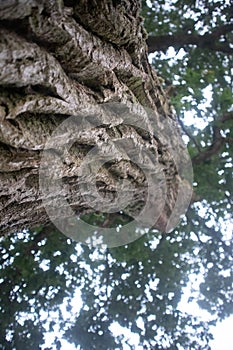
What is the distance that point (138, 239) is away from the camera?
8.28 m

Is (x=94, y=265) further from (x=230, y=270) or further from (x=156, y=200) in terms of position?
(x=156, y=200)

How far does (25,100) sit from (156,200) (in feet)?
12.0

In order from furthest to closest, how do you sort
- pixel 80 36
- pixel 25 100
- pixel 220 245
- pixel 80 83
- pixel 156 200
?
pixel 220 245
pixel 156 200
pixel 80 83
pixel 80 36
pixel 25 100

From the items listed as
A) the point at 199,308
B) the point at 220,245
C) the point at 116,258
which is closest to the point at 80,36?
the point at 116,258

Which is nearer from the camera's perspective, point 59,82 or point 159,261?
point 59,82

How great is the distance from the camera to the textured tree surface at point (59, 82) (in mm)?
1834

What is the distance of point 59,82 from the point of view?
2104mm

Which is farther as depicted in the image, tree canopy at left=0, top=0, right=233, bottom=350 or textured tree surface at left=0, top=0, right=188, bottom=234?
tree canopy at left=0, top=0, right=233, bottom=350

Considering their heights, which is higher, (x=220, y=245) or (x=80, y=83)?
(x=80, y=83)

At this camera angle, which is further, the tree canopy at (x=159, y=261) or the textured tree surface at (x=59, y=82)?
the tree canopy at (x=159, y=261)

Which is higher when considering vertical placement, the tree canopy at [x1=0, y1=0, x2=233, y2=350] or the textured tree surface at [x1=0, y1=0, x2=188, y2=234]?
the textured tree surface at [x1=0, y1=0, x2=188, y2=234]

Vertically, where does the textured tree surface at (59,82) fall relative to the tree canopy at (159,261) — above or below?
above

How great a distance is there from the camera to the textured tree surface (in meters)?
1.83

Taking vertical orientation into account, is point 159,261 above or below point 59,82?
below
